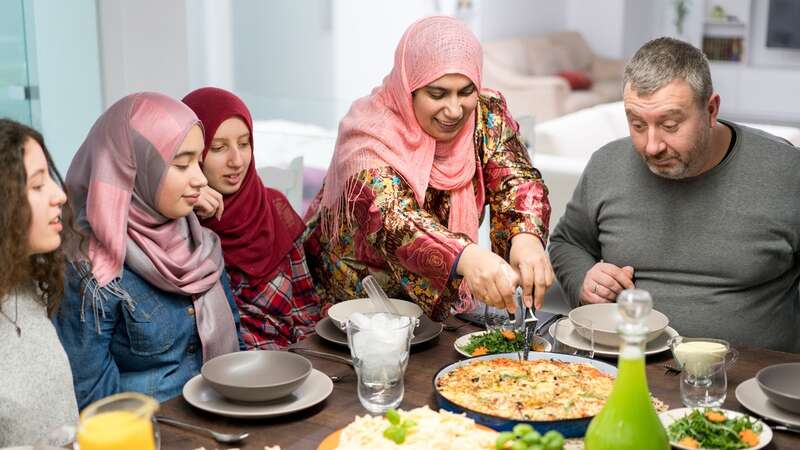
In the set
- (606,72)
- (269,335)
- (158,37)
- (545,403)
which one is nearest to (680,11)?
(606,72)

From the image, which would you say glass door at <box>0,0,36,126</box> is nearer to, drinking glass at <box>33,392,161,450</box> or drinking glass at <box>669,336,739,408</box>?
drinking glass at <box>33,392,161,450</box>

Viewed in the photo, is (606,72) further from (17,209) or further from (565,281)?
(17,209)

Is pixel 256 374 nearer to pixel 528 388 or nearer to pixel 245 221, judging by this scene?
pixel 528 388

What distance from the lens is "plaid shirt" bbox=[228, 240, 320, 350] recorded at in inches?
98.0

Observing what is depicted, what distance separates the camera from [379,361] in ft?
5.25

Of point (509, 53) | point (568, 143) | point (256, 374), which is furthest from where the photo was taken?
point (509, 53)

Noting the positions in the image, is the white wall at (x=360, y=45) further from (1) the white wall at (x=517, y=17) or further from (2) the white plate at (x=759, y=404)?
(2) the white plate at (x=759, y=404)

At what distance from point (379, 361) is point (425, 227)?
1.89 ft

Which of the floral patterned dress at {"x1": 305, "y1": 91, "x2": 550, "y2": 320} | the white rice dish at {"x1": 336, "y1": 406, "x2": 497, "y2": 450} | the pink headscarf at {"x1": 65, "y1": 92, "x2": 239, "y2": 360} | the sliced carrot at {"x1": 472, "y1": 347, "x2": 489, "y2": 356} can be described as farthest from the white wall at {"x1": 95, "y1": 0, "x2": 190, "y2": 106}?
the white rice dish at {"x1": 336, "y1": 406, "x2": 497, "y2": 450}

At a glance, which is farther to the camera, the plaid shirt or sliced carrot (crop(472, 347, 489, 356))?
the plaid shirt

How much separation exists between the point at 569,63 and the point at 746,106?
1.99 meters

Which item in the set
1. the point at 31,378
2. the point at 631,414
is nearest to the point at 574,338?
the point at 631,414

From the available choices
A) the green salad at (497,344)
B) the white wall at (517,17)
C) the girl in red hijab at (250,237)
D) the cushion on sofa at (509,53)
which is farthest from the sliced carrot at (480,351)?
the white wall at (517,17)

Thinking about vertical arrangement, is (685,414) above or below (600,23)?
below
